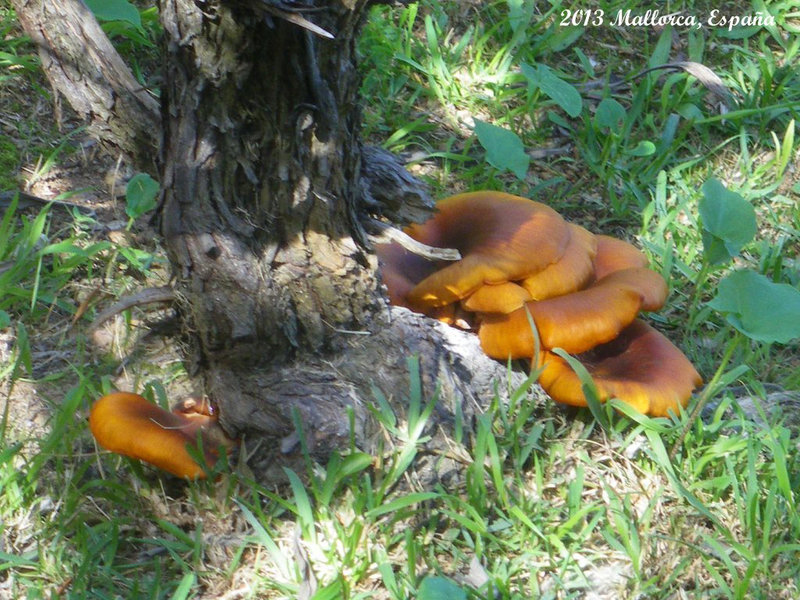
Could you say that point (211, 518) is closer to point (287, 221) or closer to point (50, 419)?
point (50, 419)

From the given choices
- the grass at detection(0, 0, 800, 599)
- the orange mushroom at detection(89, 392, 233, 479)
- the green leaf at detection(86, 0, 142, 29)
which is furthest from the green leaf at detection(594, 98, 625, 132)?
the orange mushroom at detection(89, 392, 233, 479)

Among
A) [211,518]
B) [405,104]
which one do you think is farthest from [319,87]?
[405,104]

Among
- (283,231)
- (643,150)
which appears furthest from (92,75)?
(643,150)

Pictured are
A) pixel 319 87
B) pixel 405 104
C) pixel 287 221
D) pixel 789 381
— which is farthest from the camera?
pixel 405 104

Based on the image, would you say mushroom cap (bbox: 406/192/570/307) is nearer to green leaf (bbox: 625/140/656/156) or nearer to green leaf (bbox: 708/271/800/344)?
green leaf (bbox: 708/271/800/344)

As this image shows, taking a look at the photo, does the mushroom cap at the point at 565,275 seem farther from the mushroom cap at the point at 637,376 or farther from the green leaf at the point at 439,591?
the green leaf at the point at 439,591

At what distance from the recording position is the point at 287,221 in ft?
8.34

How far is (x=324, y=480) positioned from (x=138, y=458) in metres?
0.56

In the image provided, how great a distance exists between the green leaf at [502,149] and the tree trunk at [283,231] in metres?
1.11

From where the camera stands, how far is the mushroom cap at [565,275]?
116 inches

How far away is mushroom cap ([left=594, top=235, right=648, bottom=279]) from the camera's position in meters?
3.19

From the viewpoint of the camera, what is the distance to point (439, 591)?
2.20 metres

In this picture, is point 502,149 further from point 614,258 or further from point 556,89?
point 614,258

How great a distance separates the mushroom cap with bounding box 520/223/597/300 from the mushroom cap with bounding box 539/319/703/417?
22 cm
